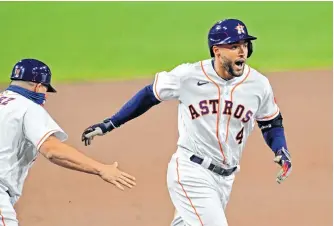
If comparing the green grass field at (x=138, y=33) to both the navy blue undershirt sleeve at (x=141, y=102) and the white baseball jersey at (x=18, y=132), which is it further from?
the white baseball jersey at (x=18, y=132)

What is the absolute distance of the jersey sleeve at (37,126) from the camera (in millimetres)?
4062

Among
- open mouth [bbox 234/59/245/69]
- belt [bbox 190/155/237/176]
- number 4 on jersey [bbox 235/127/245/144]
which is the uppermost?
open mouth [bbox 234/59/245/69]

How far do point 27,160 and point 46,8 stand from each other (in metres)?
4.93

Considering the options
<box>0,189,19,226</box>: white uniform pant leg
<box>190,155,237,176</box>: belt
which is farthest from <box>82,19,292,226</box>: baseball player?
<box>0,189,19,226</box>: white uniform pant leg

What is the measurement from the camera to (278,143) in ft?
16.0

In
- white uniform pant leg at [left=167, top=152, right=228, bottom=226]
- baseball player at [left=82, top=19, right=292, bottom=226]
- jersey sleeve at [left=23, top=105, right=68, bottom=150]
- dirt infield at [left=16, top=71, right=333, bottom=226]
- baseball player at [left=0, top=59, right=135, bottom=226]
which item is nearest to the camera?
baseball player at [left=0, top=59, right=135, bottom=226]

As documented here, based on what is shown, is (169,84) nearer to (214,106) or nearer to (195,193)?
(214,106)

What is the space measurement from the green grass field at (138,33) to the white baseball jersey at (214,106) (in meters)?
4.22

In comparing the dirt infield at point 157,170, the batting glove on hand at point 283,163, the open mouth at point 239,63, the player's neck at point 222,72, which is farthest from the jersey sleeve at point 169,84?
the dirt infield at point 157,170

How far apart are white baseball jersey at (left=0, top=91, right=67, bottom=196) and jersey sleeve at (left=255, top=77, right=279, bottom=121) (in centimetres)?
123

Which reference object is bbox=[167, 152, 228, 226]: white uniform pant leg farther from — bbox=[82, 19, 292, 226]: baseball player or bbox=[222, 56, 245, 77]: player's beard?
bbox=[222, 56, 245, 77]: player's beard

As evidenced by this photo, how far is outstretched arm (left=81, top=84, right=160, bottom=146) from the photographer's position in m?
4.85

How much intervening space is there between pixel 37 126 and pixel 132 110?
896mm

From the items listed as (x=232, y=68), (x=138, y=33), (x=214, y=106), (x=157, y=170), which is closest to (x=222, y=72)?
(x=232, y=68)
